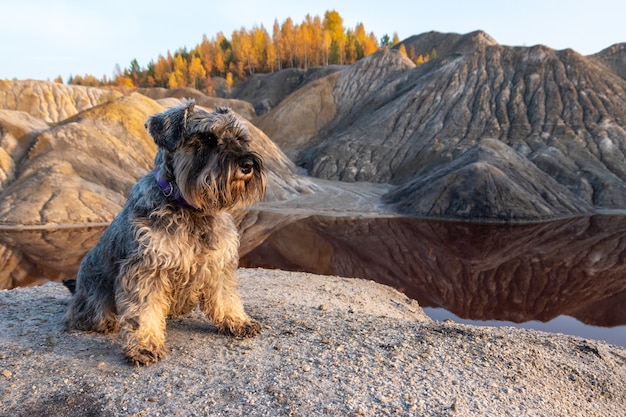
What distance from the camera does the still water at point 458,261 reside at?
13984 millimetres

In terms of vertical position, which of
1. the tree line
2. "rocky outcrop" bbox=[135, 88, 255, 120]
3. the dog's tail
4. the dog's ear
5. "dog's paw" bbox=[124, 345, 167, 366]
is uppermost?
the tree line

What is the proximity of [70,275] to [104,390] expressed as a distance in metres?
12.7

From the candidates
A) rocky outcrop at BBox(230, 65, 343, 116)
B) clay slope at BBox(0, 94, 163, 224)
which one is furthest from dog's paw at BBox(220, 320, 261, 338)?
rocky outcrop at BBox(230, 65, 343, 116)

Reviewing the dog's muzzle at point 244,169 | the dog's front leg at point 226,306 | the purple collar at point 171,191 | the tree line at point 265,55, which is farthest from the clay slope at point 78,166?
the tree line at point 265,55

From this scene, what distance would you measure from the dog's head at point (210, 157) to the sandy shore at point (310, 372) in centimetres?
185

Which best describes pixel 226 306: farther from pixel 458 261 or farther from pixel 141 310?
pixel 458 261

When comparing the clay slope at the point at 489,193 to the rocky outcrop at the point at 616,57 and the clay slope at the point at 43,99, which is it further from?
the clay slope at the point at 43,99

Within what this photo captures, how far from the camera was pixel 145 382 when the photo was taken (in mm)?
5004

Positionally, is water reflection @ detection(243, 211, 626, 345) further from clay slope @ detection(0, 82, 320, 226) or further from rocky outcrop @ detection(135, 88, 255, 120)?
rocky outcrop @ detection(135, 88, 255, 120)

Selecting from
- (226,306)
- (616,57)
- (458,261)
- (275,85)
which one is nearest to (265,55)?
(275,85)

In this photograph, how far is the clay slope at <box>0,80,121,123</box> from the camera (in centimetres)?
6159

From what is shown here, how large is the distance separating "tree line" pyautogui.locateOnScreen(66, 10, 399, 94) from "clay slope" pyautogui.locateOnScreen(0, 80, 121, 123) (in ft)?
128

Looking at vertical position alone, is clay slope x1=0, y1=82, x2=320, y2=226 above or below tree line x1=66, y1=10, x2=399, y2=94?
below

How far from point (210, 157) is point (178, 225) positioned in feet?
2.67
